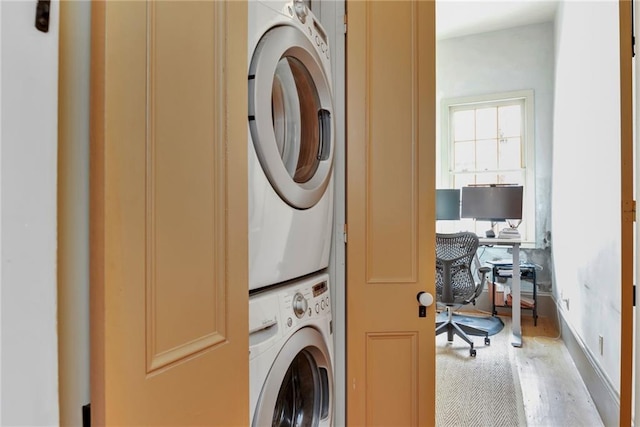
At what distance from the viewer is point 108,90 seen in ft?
1.62

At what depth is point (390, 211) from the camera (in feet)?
4.47

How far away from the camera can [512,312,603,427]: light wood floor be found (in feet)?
6.56

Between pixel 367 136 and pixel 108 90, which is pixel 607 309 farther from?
pixel 108 90

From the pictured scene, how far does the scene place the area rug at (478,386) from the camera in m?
2.01

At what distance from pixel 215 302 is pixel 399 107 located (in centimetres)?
98

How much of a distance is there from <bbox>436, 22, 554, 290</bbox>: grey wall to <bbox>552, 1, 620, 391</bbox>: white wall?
17.7 inches

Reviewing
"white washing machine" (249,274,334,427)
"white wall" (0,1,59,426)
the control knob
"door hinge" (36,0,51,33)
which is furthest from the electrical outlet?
"door hinge" (36,0,51,33)

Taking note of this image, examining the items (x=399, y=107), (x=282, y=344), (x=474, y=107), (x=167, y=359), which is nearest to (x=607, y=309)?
(x=399, y=107)

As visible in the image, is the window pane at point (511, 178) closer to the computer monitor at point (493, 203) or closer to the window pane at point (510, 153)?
the window pane at point (510, 153)

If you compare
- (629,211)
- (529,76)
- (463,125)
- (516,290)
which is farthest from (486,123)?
(629,211)

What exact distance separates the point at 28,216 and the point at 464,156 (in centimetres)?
454

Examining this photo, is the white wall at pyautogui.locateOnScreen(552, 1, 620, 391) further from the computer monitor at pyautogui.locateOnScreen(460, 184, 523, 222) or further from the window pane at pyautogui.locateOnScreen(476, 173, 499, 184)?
the window pane at pyautogui.locateOnScreen(476, 173, 499, 184)

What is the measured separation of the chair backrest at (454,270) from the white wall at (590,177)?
73 centimetres

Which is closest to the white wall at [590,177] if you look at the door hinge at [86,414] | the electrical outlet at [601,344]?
the electrical outlet at [601,344]
